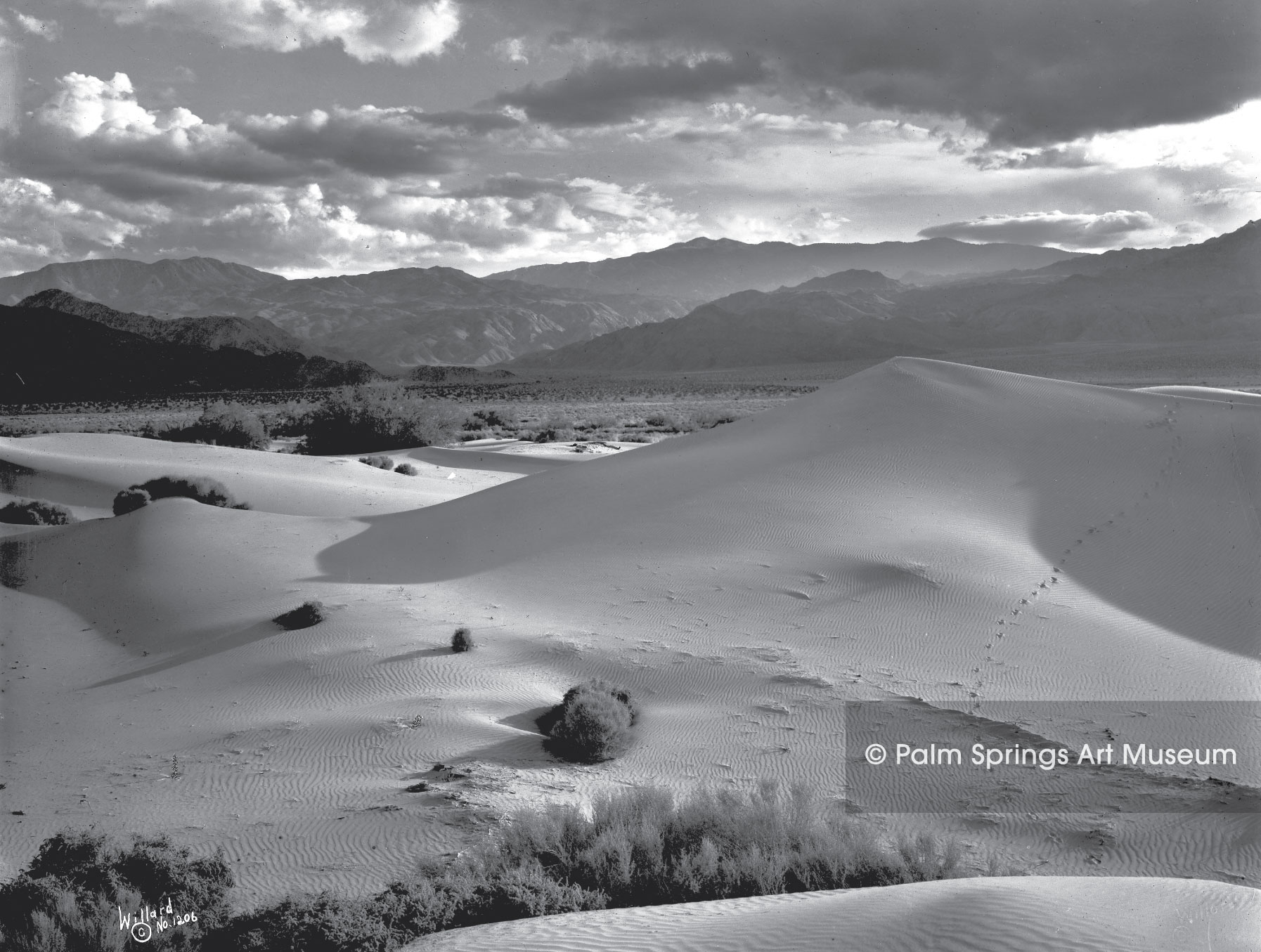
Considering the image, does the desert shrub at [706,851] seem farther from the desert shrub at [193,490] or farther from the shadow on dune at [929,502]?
the desert shrub at [193,490]

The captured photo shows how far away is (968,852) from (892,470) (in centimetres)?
880

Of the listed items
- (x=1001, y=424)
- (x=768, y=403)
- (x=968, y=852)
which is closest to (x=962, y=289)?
(x=768, y=403)

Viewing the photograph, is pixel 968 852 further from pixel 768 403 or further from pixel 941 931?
pixel 768 403

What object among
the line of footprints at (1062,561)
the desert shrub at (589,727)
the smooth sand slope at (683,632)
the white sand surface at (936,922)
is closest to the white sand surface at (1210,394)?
the smooth sand slope at (683,632)

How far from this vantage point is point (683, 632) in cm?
935

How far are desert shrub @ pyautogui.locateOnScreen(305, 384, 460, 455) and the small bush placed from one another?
165 centimetres

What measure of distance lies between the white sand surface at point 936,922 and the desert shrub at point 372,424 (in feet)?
89.4

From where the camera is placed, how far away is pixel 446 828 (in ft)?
18.7

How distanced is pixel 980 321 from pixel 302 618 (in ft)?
466

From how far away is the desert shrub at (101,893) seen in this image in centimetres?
436

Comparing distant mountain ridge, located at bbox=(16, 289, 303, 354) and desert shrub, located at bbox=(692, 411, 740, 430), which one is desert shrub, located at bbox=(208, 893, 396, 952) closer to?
desert shrub, located at bbox=(692, 411, 740, 430)

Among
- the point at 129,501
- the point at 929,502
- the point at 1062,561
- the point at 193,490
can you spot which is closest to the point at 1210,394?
the point at 929,502

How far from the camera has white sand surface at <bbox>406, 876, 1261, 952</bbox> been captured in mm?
3547

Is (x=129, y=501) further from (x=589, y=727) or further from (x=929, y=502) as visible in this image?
(x=929, y=502)
